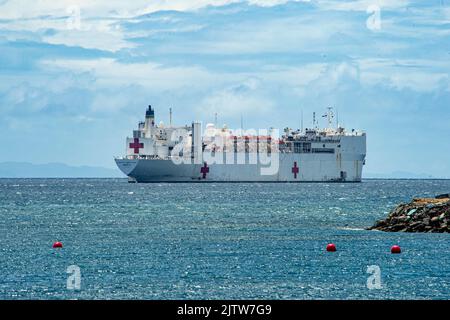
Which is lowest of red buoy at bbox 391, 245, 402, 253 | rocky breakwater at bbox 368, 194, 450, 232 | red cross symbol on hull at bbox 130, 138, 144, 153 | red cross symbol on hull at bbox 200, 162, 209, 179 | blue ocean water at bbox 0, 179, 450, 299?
blue ocean water at bbox 0, 179, 450, 299

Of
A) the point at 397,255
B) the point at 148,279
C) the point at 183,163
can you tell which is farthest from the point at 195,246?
the point at 183,163

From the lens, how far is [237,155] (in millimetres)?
127250

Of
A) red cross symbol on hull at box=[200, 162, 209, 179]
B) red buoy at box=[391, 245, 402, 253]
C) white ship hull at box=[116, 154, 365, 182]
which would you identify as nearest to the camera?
red buoy at box=[391, 245, 402, 253]

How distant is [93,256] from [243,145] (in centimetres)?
9673

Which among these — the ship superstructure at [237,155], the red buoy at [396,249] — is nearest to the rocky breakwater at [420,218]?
the red buoy at [396,249]

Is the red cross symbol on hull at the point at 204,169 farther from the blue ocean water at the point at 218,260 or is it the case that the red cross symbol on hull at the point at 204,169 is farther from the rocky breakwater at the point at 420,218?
the rocky breakwater at the point at 420,218

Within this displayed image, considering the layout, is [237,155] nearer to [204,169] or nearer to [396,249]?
[204,169]

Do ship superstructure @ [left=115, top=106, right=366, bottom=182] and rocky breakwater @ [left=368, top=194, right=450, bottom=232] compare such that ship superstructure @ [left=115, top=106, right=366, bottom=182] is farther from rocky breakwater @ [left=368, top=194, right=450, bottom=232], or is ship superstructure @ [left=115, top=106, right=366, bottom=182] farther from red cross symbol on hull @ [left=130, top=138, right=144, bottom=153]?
rocky breakwater @ [left=368, top=194, right=450, bottom=232]

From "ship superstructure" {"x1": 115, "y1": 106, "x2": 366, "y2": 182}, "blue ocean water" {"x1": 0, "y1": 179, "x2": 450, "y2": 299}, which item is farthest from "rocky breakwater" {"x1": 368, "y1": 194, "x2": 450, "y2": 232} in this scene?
"ship superstructure" {"x1": 115, "y1": 106, "x2": 366, "y2": 182}

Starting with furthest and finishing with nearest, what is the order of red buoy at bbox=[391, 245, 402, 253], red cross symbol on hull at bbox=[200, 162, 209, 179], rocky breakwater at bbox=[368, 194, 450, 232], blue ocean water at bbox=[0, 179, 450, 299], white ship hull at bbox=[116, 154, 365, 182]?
red cross symbol on hull at bbox=[200, 162, 209, 179], white ship hull at bbox=[116, 154, 365, 182], rocky breakwater at bbox=[368, 194, 450, 232], red buoy at bbox=[391, 245, 402, 253], blue ocean water at bbox=[0, 179, 450, 299]

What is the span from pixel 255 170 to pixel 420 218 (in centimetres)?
9252

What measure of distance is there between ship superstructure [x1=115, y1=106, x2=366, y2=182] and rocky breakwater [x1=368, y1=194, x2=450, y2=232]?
80075 mm

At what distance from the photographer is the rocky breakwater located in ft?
123

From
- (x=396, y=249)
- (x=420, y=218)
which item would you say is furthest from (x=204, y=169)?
(x=396, y=249)
